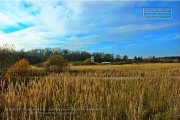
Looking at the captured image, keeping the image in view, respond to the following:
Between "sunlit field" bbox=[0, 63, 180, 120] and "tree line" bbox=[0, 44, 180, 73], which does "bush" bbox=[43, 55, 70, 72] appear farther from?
"sunlit field" bbox=[0, 63, 180, 120]

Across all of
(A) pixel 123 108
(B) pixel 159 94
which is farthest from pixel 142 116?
(B) pixel 159 94

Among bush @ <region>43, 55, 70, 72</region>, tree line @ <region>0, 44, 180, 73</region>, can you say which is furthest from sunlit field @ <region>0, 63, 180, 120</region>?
bush @ <region>43, 55, 70, 72</region>

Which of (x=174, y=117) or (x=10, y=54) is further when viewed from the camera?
(x=10, y=54)

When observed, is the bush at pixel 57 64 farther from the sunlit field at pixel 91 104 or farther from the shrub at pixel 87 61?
the sunlit field at pixel 91 104

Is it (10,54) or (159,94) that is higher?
(10,54)

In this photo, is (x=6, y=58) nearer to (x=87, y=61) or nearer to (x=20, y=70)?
(x=20, y=70)

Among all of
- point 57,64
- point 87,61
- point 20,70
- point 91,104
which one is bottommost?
point 91,104

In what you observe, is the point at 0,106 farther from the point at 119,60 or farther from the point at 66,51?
the point at 66,51

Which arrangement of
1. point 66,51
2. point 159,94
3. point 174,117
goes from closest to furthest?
point 174,117
point 159,94
point 66,51

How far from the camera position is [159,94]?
11.9 feet

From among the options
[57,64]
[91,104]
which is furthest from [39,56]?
[91,104]

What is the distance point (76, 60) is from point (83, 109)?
12.3ft

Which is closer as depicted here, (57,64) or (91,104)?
(91,104)

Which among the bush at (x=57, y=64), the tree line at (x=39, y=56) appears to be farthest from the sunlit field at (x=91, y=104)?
the bush at (x=57, y=64)
